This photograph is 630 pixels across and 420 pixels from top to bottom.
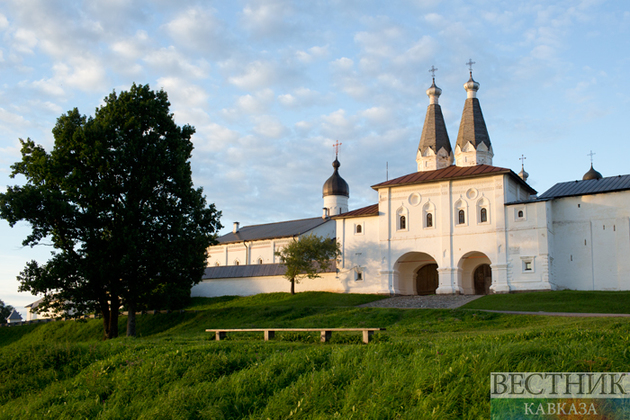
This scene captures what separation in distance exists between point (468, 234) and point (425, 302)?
628 cm

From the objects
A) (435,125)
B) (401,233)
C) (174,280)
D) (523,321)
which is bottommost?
(523,321)

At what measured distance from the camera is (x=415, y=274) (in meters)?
35.9

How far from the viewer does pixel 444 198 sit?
33.4 meters

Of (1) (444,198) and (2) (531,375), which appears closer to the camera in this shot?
(2) (531,375)

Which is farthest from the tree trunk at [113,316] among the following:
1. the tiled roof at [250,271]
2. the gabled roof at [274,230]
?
the gabled roof at [274,230]

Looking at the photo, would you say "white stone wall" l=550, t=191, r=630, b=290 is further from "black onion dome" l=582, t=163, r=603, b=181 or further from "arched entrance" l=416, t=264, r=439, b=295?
"black onion dome" l=582, t=163, r=603, b=181

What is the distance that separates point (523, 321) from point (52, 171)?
18197mm

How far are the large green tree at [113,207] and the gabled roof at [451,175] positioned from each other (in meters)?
15.9

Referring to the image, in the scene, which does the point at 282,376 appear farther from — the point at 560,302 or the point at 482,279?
the point at 482,279

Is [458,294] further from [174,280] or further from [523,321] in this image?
[174,280]

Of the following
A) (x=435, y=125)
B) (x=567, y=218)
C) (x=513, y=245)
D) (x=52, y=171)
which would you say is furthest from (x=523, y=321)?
(x=435, y=125)

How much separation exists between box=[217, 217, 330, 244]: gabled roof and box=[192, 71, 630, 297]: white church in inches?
322

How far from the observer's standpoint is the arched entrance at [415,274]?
3466 cm

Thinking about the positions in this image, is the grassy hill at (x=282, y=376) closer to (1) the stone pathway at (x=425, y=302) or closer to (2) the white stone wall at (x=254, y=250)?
(1) the stone pathway at (x=425, y=302)
